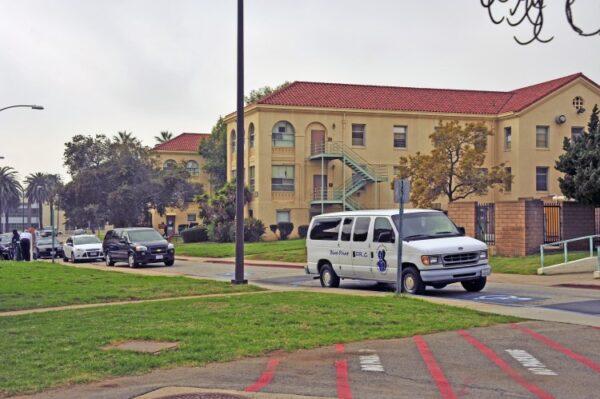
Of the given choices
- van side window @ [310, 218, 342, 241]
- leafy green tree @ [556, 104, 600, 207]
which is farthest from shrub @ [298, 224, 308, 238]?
van side window @ [310, 218, 342, 241]

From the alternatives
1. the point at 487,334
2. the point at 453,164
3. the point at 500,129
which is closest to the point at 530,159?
the point at 500,129

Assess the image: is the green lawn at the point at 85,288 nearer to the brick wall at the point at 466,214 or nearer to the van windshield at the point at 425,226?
the van windshield at the point at 425,226

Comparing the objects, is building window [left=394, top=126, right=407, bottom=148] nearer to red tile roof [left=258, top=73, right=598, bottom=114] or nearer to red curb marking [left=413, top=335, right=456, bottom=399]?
red tile roof [left=258, top=73, right=598, bottom=114]

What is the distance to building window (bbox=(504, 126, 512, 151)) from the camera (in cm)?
5646

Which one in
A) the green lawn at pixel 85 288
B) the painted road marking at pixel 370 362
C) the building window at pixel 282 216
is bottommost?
the painted road marking at pixel 370 362

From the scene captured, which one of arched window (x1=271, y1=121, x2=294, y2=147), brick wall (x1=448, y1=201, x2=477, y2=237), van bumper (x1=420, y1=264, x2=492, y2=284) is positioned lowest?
van bumper (x1=420, y1=264, x2=492, y2=284)

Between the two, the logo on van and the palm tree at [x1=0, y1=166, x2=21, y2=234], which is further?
the palm tree at [x1=0, y1=166, x2=21, y2=234]

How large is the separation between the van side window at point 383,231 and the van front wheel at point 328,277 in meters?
2.12

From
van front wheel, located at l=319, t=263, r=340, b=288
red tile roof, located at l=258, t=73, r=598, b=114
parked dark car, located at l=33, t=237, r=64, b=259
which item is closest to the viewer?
van front wheel, located at l=319, t=263, r=340, b=288

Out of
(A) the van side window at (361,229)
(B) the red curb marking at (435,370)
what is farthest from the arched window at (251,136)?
(B) the red curb marking at (435,370)

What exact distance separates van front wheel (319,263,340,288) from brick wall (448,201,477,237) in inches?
410

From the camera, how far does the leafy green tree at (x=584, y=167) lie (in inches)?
1032

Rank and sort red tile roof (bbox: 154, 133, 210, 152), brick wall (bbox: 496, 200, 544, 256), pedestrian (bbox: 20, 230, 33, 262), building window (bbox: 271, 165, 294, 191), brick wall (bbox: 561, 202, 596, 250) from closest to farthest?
brick wall (bbox: 496, 200, 544, 256) < brick wall (bbox: 561, 202, 596, 250) < pedestrian (bbox: 20, 230, 33, 262) < building window (bbox: 271, 165, 294, 191) < red tile roof (bbox: 154, 133, 210, 152)

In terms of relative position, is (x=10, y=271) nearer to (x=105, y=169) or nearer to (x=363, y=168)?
(x=363, y=168)
